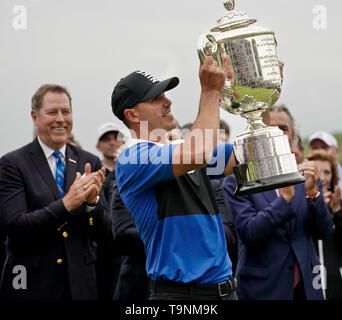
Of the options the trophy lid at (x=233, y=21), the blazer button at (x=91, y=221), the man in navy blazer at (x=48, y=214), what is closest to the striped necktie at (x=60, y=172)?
the man in navy blazer at (x=48, y=214)

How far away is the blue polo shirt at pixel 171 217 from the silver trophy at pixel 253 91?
0.24 meters

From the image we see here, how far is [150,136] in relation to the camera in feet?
11.6

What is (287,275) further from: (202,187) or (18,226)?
(18,226)

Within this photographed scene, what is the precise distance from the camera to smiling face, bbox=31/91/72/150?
476 cm

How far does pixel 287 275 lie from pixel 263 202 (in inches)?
22.1

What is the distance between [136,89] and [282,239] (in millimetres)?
1800

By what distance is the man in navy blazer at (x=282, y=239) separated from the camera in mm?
4613

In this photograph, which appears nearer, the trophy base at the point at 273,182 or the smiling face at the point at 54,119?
the trophy base at the point at 273,182

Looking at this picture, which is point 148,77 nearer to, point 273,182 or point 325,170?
point 273,182

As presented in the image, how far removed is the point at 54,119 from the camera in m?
4.76

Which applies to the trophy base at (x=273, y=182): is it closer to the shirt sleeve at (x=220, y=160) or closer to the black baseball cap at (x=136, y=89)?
the shirt sleeve at (x=220, y=160)

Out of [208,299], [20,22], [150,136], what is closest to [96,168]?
[20,22]

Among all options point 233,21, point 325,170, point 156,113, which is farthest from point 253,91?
point 325,170

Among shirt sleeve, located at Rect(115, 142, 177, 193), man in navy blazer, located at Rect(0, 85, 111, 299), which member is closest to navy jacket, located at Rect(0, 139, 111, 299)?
man in navy blazer, located at Rect(0, 85, 111, 299)
